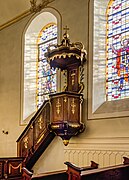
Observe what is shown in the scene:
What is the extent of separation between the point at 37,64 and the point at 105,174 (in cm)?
550

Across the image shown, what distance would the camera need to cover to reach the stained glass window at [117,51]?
6387mm

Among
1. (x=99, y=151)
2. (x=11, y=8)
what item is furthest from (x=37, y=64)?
(x=99, y=151)

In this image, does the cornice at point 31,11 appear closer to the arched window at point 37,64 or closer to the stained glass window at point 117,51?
the arched window at point 37,64

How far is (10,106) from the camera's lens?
9273 mm

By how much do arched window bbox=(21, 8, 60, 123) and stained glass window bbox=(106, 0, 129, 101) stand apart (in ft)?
6.79

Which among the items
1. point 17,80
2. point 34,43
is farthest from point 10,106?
point 34,43

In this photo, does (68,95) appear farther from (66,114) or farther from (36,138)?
(36,138)

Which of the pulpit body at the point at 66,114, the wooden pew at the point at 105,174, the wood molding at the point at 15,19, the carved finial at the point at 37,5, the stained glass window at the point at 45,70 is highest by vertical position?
the carved finial at the point at 37,5

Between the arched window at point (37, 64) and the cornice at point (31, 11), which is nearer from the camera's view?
the cornice at point (31, 11)

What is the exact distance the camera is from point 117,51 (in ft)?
21.6

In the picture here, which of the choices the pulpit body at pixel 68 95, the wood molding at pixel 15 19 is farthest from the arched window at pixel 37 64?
the pulpit body at pixel 68 95

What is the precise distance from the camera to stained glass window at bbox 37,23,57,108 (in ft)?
27.6

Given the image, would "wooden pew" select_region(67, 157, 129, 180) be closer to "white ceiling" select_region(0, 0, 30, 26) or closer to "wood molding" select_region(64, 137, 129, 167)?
"wood molding" select_region(64, 137, 129, 167)

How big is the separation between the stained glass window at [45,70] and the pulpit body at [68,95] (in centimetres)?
141
